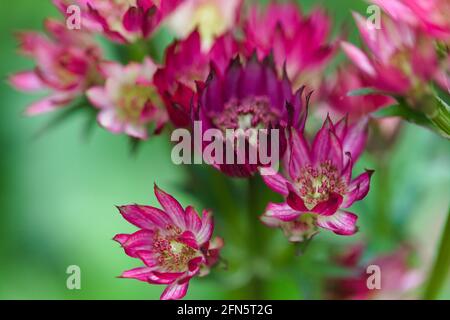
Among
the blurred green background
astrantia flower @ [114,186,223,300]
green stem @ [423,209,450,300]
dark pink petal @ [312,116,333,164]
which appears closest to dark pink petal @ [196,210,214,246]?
astrantia flower @ [114,186,223,300]

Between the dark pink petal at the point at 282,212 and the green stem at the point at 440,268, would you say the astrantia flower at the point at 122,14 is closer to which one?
the dark pink petal at the point at 282,212

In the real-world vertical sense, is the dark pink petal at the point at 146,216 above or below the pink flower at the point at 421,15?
below

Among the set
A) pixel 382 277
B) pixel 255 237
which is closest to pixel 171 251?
pixel 255 237

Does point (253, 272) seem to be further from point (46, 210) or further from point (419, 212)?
point (46, 210)

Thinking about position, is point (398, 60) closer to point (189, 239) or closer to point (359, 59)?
point (359, 59)

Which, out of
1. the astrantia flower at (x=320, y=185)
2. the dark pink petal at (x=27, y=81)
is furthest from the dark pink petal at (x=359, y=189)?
the dark pink petal at (x=27, y=81)
